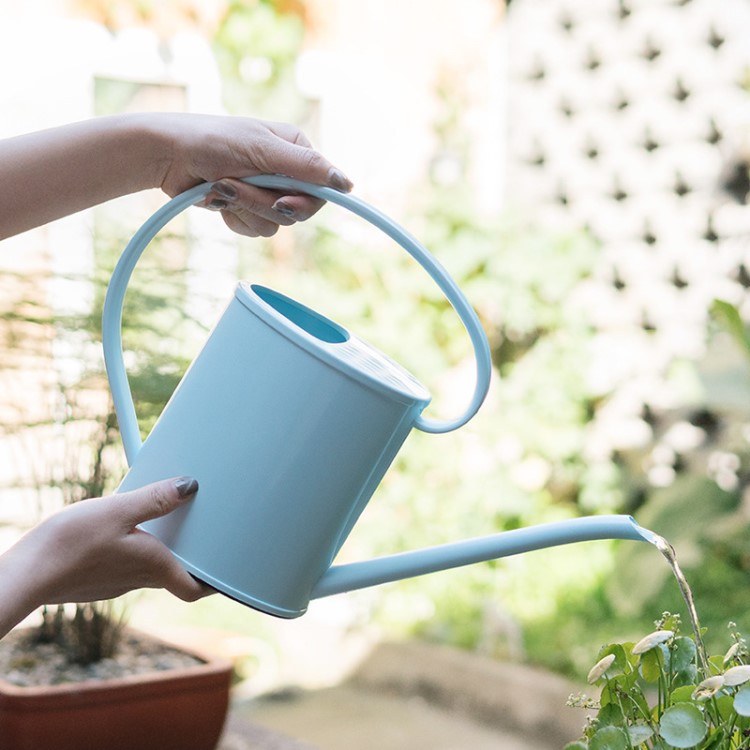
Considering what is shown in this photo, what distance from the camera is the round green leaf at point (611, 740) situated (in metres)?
0.63

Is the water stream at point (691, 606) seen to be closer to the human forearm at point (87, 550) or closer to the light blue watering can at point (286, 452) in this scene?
the light blue watering can at point (286, 452)

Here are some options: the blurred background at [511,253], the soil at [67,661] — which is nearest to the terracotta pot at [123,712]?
the soil at [67,661]

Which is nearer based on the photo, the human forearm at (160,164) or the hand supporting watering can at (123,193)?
the hand supporting watering can at (123,193)

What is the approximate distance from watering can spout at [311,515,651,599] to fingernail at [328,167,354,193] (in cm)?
30

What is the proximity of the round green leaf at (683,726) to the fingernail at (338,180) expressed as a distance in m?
0.47

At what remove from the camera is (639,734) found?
0.66 metres

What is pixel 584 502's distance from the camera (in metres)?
3.28

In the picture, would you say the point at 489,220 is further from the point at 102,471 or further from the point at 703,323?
the point at 102,471

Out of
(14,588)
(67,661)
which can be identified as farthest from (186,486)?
(67,661)

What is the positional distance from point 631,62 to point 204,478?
9.73 ft

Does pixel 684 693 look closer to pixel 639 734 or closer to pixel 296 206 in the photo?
pixel 639 734

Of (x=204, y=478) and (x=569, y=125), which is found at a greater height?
(x=569, y=125)

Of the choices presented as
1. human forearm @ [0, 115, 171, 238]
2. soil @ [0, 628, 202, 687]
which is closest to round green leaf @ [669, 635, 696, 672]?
human forearm @ [0, 115, 171, 238]

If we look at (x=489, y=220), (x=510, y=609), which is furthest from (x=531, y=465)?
(x=489, y=220)
